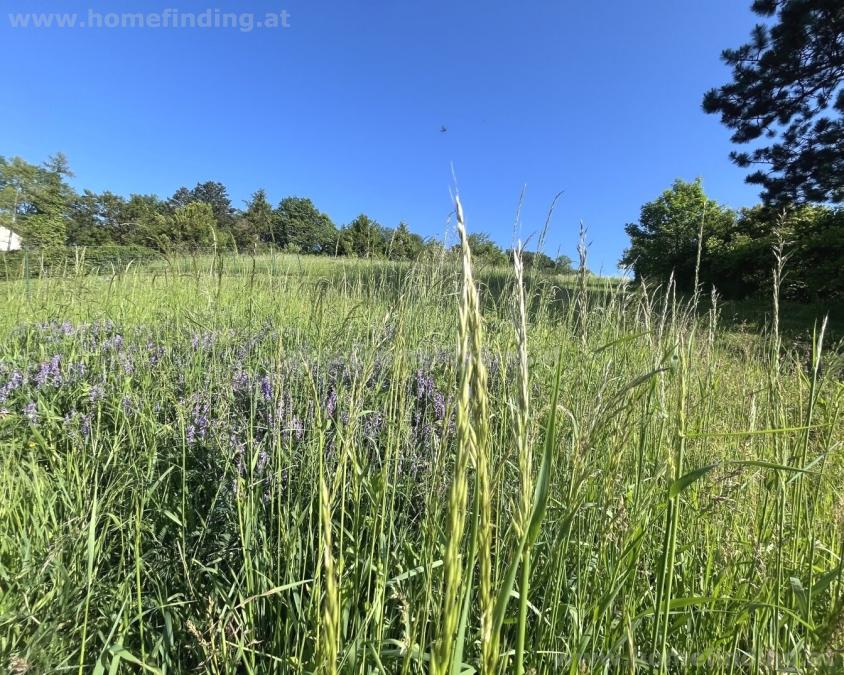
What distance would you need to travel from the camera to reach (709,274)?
39.4 ft

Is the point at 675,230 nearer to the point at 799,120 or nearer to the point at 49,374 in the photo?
the point at 799,120

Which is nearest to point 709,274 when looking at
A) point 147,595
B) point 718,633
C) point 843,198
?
point 843,198

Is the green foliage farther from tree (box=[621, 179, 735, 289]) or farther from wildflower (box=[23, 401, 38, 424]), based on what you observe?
wildflower (box=[23, 401, 38, 424])

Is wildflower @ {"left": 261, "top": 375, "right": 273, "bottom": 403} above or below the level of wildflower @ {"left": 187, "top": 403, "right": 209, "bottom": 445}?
above

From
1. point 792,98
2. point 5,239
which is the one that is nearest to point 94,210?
point 5,239

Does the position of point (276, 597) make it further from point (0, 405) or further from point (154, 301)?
point (154, 301)

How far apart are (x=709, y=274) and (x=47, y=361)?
14812 mm

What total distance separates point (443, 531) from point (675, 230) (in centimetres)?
1619

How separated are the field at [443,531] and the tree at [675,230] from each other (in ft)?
31.4

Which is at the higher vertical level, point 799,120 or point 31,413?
point 799,120

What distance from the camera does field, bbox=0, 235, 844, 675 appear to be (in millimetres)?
508

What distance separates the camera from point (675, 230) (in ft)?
45.4

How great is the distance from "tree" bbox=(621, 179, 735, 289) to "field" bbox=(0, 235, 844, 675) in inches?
376

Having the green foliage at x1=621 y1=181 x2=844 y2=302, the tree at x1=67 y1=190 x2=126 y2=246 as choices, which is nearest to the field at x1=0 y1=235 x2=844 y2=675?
the green foliage at x1=621 y1=181 x2=844 y2=302
